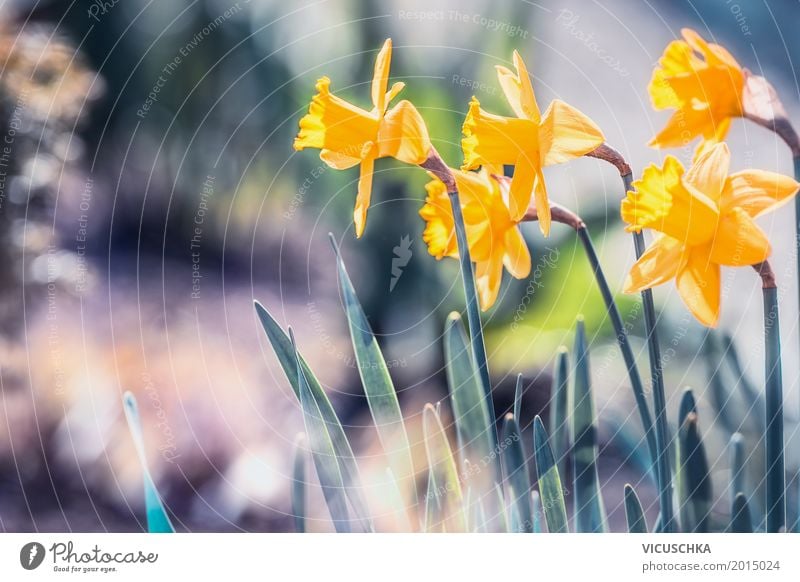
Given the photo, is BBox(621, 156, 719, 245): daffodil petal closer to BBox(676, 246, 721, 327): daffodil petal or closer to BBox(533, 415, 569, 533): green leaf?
BBox(676, 246, 721, 327): daffodil petal

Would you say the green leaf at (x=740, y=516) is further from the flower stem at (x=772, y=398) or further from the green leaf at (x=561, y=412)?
the green leaf at (x=561, y=412)

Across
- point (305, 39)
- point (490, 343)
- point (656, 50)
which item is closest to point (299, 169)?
point (305, 39)

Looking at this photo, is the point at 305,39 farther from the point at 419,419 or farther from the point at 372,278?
the point at 419,419

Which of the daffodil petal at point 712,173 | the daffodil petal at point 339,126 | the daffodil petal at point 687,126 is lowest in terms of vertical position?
the daffodil petal at point 712,173
